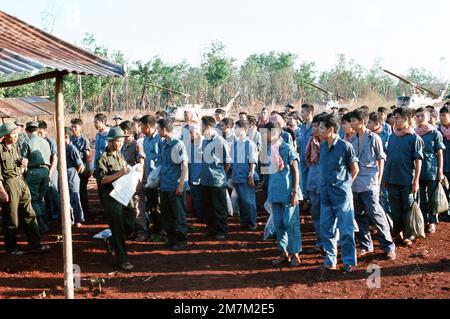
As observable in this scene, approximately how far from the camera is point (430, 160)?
6.96 metres

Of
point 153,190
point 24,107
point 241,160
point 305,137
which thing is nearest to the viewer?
point 153,190

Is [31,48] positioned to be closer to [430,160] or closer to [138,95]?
[430,160]

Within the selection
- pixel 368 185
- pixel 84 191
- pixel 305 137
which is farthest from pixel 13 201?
pixel 305 137

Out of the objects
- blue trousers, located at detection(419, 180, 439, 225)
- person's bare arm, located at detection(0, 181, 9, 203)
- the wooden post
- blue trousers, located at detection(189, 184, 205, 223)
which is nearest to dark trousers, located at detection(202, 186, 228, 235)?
blue trousers, located at detection(189, 184, 205, 223)

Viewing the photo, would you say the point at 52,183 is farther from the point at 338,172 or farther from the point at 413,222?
the point at 413,222

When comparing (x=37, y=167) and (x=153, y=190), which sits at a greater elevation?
(x=37, y=167)

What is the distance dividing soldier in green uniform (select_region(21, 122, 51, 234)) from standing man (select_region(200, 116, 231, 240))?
257 cm

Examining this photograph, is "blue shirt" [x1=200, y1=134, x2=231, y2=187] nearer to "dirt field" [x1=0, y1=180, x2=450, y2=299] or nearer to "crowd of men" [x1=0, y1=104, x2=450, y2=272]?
"crowd of men" [x1=0, y1=104, x2=450, y2=272]

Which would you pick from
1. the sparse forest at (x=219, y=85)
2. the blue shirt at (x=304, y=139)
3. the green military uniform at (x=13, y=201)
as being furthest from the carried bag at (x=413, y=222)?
the sparse forest at (x=219, y=85)

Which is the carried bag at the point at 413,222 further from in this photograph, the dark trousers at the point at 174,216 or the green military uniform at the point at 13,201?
the green military uniform at the point at 13,201

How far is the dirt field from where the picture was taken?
15.9ft

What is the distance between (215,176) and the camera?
7199 mm

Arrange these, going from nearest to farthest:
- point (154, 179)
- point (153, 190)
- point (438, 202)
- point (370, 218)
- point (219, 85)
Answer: point (370, 218)
point (154, 179)
point (438, 202)
point (153, 190)
point (219, 85)

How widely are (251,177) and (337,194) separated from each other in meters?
2.25
